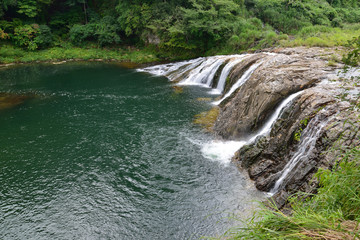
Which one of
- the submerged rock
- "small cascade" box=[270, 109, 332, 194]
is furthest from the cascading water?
the submerged rock

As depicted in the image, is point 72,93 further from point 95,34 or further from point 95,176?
point 95,34

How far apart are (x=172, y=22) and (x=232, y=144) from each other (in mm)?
21500

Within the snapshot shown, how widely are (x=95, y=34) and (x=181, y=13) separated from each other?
45.2ft

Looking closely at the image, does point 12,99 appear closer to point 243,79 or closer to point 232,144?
point 232,144

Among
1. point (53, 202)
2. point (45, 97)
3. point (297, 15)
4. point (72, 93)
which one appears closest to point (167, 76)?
point (72, 93)

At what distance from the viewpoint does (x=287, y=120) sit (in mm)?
9453

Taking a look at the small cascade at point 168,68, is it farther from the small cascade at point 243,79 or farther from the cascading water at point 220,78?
the small cascade at point 243,79

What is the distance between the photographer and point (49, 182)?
9.44 m

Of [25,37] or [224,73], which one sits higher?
[25,37]

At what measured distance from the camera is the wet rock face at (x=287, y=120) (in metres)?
7.04

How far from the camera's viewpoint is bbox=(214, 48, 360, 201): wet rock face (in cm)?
704

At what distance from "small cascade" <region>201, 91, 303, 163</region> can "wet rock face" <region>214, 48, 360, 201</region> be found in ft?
0.94

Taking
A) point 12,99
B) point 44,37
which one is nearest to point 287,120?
point 12,99

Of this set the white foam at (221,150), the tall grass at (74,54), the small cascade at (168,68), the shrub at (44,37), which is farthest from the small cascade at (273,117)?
the shrub at (44,37)
